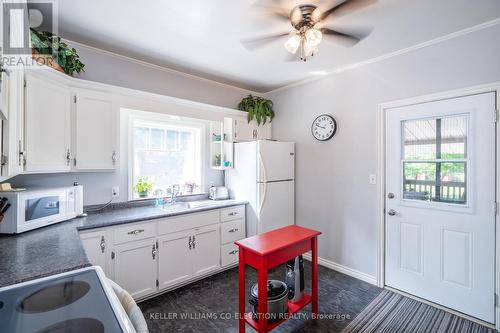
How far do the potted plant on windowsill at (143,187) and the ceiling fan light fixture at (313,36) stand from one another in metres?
2.47

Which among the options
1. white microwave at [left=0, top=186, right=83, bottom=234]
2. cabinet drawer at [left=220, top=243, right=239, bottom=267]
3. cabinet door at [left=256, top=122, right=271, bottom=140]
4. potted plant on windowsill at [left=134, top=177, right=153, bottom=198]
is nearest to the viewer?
white microwave at [left=0, top=186, right=83, bottom=234]

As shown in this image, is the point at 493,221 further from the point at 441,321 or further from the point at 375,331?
the point at 375,331

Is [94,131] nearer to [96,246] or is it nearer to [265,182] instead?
[96,246]

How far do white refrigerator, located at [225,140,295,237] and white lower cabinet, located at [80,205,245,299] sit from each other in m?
0.30

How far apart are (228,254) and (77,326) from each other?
96.9 inches

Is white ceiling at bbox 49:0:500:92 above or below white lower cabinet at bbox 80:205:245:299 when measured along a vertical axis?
above

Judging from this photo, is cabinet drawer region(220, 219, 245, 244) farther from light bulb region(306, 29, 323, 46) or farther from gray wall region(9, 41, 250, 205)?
light bulb region(306, 29, 323, 46)

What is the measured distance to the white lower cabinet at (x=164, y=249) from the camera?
222 centimetres

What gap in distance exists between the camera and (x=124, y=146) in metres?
2.86

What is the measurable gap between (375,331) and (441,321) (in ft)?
2.25

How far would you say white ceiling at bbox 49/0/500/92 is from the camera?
6.16 ft

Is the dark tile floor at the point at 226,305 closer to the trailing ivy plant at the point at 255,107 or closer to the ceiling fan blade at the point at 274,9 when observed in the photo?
the trailing ivy plant at the point at 255,107

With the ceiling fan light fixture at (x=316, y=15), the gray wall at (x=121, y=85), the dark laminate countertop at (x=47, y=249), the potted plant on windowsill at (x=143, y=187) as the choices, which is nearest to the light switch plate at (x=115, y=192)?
the gray wall at (x=121, y=85)

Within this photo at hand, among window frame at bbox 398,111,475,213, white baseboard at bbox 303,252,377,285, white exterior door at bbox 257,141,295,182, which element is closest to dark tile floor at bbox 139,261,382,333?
white baseboard at bbox 303,252,377,285
